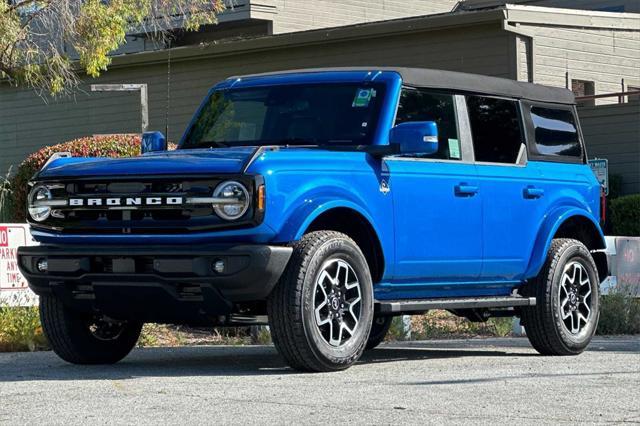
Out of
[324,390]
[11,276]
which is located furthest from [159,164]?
[11,276]

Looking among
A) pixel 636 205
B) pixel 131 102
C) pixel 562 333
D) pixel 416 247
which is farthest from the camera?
pixel 131 102

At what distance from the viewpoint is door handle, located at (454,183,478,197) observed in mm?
9828

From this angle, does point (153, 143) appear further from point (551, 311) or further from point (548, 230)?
point (551, 311)

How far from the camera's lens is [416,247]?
373 inches

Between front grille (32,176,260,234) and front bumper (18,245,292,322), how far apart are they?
15cm

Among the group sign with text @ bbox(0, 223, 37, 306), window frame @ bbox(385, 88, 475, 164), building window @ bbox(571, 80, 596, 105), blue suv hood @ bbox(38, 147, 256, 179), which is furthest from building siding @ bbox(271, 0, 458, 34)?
blue suv hood @ bbox(38, 147, 256, 179)

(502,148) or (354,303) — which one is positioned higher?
(502,148)

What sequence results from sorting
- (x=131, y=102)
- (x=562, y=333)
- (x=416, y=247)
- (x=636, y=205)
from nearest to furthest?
(x=416, y=247), (x=562, y=333), (x=636, y=205), (x=131, y=102)

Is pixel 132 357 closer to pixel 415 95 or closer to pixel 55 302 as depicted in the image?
pixel 55 302

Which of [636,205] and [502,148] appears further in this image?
[636,205]

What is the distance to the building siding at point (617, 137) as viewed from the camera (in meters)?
23.8

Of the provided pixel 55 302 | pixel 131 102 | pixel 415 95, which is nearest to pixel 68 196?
pixel 55 302

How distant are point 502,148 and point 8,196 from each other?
45.4ft

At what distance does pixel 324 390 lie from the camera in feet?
25.3
